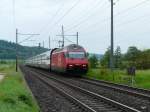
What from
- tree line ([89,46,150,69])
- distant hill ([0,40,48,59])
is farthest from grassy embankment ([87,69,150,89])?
distant hill ([0,40,48,59])

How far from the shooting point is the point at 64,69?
1790 inches

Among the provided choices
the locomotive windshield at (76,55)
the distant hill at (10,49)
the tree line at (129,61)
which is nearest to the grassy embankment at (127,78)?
the locomotive windshield at (76,55)

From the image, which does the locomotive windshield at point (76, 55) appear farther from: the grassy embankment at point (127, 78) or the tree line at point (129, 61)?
the tree line at point (129, 61)

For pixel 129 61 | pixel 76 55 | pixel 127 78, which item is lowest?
pixel 127 78

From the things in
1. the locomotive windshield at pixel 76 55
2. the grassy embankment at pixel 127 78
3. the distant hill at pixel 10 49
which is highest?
the distant hill at pixel 10 49

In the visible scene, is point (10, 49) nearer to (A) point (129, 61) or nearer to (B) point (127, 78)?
(A) point (129, 61)

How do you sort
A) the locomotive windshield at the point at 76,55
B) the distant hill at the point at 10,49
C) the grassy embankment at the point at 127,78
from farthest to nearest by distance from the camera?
the distant hill at the point at 10,49 < the locomotive windshield at the point at 76,55 < the grassy embankment at the point at 127,78

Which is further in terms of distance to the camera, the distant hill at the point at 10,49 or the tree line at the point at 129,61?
the distant hill at the point at 10,49

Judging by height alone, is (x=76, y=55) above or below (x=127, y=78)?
above

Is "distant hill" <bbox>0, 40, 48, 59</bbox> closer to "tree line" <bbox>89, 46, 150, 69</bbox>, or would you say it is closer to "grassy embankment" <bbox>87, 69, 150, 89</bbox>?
"tree line" <bbox>89, 46, 150, 69</bbox>

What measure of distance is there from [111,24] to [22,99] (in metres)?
26.3

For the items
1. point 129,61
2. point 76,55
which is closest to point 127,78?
point 76,55

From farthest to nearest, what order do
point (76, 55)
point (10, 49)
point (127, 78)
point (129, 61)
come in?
point (10, 49), point (129, 61), point (76, 55), point (127, 78)

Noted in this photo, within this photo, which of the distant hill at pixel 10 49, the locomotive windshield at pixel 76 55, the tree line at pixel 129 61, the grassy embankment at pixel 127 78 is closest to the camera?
the grassy embankment at pixel 127 78
